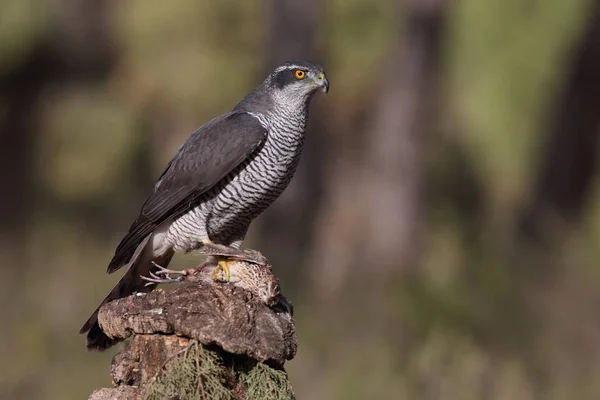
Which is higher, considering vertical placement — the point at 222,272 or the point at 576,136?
the point at 576,136

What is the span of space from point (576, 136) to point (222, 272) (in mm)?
14002

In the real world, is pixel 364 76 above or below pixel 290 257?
above

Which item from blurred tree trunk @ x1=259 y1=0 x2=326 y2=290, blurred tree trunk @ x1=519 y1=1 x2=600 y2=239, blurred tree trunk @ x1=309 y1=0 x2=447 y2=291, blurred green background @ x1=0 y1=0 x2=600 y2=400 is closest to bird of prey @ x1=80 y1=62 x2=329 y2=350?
blurred green background @ x1=0 y1=0 x2=600 y2=400

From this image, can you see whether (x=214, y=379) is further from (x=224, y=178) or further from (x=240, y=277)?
(x=224, y=178)

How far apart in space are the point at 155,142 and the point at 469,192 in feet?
20.1

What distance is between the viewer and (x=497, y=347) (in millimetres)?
8875

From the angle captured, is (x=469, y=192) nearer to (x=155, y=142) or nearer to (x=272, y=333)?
(x=155, y=142)

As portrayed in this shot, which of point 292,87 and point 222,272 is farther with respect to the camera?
point 292,87

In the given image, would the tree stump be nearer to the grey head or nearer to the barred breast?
the barred breast

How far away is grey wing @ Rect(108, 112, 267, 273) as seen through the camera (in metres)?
4.82

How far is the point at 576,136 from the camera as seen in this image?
17.4m

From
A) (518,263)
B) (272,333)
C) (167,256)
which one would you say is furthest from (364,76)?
(272,333)

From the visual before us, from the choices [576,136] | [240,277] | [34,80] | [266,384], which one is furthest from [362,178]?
[266,384]

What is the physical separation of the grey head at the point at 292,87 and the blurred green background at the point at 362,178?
2624 mm
